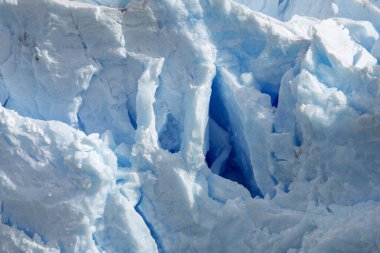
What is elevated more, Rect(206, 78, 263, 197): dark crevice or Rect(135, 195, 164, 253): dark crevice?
Rect(206, 78, 263, 197): dark crevice

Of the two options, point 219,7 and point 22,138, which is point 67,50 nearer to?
point 22,138

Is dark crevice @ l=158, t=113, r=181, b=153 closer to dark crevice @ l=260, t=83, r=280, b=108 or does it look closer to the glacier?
the glacier

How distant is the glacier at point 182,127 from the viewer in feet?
5.58

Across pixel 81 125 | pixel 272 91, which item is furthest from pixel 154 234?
pixel 272 91

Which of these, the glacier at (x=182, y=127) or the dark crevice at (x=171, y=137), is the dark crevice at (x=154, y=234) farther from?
the dark crevice at (x=171, y=137)

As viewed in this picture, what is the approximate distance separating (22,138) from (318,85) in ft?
3.83

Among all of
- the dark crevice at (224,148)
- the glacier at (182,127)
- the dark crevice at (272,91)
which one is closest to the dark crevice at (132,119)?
the glacier at (182,127)

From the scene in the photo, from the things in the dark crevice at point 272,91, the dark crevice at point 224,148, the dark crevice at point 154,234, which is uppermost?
the dark crevice at point 272,91

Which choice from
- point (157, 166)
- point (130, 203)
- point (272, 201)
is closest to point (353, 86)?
point (272, 201)

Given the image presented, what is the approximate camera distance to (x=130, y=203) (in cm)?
184

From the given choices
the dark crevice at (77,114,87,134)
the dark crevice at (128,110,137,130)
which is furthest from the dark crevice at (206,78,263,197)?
the dark crevice at (77,114,87,134)

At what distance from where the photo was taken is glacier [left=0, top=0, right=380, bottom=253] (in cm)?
170

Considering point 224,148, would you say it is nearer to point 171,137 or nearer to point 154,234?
point 171,137

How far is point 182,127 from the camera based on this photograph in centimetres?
202
